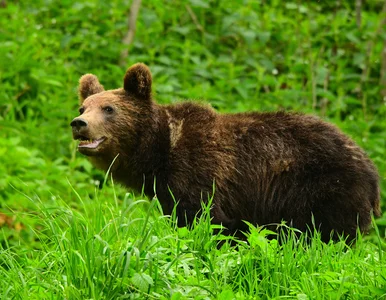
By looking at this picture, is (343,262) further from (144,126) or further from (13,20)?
Result: (13,20)

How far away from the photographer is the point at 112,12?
458 inches

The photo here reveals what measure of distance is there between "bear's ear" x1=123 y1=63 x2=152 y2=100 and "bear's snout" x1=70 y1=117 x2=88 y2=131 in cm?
60

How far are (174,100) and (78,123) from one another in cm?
380

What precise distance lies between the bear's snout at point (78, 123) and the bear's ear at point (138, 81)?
0.60m

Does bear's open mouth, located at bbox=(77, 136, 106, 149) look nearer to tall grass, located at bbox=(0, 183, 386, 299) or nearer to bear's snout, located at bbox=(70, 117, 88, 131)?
bear's snout, located at bbox=(70, 117, 88, 131)

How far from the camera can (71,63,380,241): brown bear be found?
600cm

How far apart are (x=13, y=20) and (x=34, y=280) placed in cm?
749

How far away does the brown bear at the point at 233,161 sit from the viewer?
600 cm

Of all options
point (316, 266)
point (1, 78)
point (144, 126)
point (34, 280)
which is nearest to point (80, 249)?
point (34, 280)

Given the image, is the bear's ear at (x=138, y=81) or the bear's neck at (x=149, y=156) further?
the bear's ear at (x=138, y=81)

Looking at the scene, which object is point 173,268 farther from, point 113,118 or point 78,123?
point 113,118

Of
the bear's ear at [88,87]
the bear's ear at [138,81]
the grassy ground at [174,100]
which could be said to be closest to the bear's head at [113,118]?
the bear's ear at [138,81]

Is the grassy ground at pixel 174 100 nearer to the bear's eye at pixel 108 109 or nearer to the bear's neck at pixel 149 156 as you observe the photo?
the bear's neck at pixel 149 156

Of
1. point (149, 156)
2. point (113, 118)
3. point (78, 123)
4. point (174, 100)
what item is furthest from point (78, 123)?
point (174, 100)
